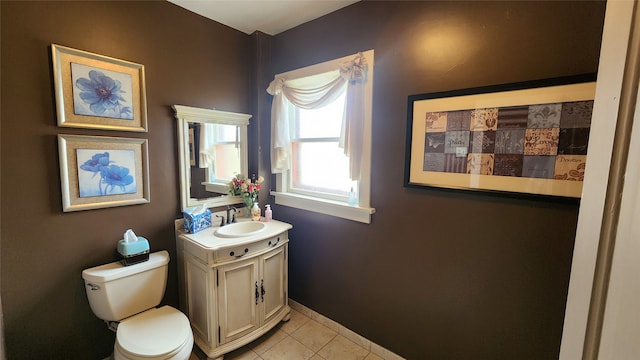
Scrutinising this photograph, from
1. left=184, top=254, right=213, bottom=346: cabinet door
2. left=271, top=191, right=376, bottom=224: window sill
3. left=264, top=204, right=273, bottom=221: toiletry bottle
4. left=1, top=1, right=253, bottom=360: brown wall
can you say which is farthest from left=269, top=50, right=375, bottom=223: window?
left=184, top=254, right=213, bottom=346: cabinet door

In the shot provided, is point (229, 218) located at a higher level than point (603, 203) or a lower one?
lower

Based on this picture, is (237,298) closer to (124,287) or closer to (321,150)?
(124,287)

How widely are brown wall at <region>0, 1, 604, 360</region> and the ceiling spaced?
0.08 metres

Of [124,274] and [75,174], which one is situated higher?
[75,174]

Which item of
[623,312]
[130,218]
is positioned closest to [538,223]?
[623,312]

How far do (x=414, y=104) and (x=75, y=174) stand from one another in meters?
2.18

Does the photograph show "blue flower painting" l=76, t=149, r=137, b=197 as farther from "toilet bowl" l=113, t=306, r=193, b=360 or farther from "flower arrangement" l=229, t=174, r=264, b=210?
"toilet bowl" l=113, t=306, r=193, b=360

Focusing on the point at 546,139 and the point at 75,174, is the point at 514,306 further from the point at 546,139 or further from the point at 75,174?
the point at 75,174

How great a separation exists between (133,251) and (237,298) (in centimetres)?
76

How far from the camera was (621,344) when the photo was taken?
1.32 ft

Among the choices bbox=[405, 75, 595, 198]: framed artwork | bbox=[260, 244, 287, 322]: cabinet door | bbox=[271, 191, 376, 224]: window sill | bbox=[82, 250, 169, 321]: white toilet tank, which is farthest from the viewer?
bbox=[260, 244, 287, 322]: cabinet door

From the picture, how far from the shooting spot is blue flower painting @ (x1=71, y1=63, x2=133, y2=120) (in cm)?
158

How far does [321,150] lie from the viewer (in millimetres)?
2283

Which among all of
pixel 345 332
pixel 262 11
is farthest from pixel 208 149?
pixel 345 332
